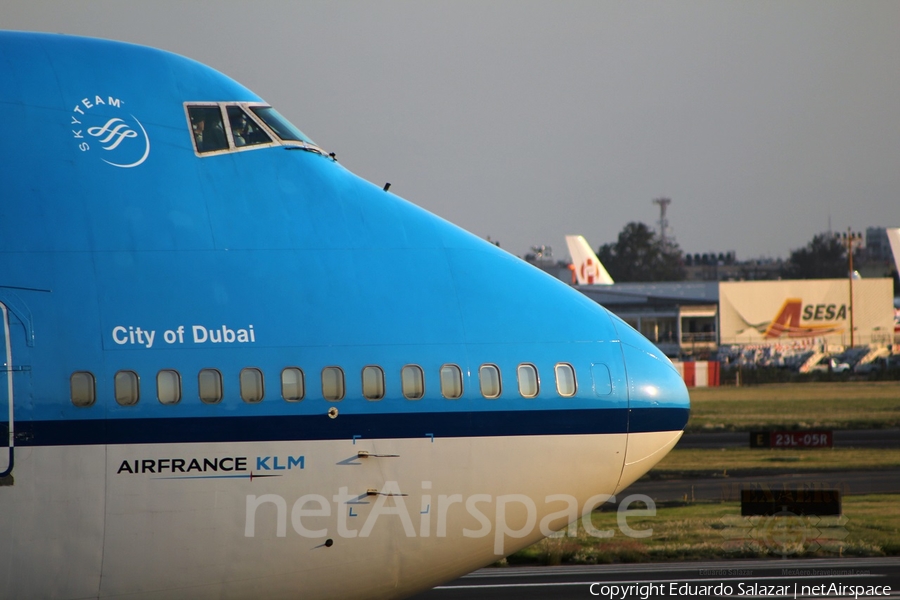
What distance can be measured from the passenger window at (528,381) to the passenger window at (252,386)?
2607 mm

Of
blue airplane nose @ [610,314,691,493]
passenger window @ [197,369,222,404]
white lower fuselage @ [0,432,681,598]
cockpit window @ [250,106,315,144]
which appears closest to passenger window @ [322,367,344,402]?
white lower fuselage @ [0,432,681,598]

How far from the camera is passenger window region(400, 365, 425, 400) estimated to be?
1000 centimetres

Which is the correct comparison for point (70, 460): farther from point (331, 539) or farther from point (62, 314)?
point (331, 539)

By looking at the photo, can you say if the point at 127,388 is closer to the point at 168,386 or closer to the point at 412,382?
the point at 168,386

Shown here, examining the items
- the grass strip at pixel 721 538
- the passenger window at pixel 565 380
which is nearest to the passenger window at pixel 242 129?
the passenger window at pixel 565 380

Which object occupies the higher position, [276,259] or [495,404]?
[276,259]

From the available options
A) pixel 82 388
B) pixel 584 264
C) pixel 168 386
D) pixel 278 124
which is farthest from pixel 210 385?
pixel 584 264

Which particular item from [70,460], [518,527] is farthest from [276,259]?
[518,527]

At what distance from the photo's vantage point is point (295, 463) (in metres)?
9.61

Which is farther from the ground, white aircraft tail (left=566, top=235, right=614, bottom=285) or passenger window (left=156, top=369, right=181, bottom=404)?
white aircraft tail (left=566, top=235, right=614, bottom=285)

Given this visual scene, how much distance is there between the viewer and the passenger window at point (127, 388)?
9.32 metres

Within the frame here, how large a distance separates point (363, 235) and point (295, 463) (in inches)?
100

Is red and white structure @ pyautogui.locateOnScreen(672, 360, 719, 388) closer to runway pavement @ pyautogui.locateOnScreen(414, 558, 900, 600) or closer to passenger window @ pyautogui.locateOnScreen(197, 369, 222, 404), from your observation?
runway pavement @ pyautogui.locateOnScreen(414, 558, 900, 600)
